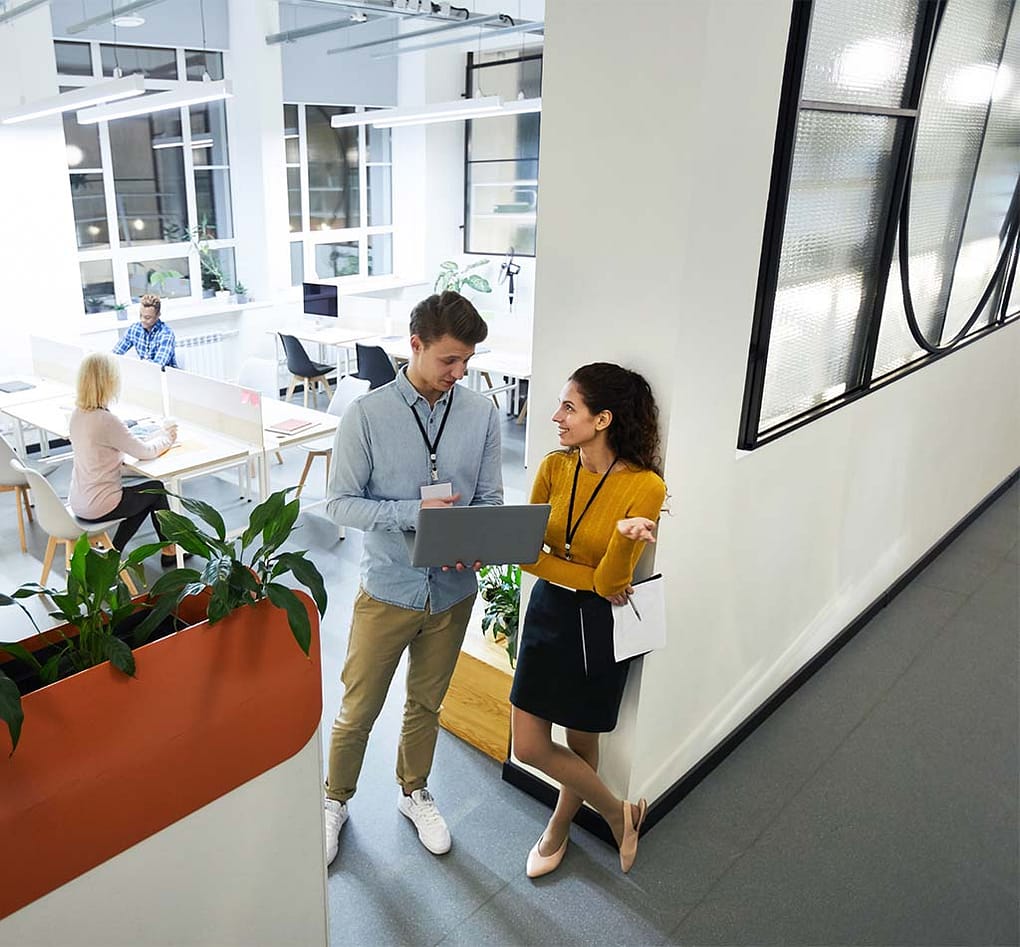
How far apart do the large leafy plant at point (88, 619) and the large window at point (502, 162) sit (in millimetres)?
8722

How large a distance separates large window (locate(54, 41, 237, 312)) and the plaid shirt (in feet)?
6.42

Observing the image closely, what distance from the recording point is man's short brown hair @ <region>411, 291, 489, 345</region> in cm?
217

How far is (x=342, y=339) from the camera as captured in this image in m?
8.02

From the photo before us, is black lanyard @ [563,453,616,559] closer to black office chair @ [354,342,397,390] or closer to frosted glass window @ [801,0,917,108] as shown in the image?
frosted glass window @ [801,0,917,108]

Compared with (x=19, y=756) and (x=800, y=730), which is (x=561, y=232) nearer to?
(x=19, y=756)

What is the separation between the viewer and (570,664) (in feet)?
7.94

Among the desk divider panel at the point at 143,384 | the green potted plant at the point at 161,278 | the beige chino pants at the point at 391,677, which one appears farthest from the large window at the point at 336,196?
the beige chino pants at the point at 391,677

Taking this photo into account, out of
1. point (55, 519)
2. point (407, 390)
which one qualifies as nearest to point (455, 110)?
point (55, 519)

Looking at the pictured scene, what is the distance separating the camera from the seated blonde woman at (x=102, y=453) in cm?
393

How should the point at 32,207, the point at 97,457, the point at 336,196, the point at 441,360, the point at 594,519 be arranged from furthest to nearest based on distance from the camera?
the point at 336,196 → the point at 32,207 → the point at 97,457 → the point at 594,519 → the point at 441,360

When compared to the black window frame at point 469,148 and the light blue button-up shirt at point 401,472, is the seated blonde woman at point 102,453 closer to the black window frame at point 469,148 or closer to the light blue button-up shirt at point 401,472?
the light blue button-up shirt at point 401,472

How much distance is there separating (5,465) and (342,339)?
145 inches

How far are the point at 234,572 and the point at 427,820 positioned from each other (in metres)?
1.49

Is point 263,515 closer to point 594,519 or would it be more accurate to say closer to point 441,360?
point 441,360
